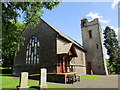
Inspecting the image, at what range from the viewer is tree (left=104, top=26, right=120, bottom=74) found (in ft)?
116

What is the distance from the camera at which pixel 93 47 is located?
95.2 ft

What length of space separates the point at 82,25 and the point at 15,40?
26339mm

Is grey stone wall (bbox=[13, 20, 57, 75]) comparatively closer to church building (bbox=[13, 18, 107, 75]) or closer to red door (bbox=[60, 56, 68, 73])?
church building (bbox=[13, 18, 107, 75])

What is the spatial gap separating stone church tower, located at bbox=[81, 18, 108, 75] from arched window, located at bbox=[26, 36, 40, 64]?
50.3 feet

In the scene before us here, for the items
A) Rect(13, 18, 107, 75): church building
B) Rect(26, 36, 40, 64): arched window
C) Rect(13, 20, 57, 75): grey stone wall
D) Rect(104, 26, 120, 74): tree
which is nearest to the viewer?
Rect(13, 18, 107, 75): church building

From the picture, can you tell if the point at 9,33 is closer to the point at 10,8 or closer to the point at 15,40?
the point at 15,40

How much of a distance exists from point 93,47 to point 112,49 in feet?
39.7

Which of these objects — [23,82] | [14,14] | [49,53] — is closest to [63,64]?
[49,53]

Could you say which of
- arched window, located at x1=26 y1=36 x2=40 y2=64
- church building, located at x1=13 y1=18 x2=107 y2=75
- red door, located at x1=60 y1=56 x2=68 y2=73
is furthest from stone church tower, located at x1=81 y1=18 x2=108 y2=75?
arched window, located at x1=26 y1=36 x2=40 y2=64

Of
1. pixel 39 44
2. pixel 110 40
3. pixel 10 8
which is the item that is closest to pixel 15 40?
pixel 10 8

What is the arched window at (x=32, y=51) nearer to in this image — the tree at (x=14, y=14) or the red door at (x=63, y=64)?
the red door at (x=63, y=64)

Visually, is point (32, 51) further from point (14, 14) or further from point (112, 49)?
point (112, 49)

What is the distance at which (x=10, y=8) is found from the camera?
8.73m

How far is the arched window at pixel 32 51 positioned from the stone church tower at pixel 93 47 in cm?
1532
